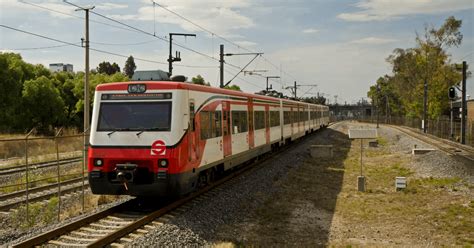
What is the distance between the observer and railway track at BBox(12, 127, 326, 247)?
867 centimetres

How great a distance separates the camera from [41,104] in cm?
4038

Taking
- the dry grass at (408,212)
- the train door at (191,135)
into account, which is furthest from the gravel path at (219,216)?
the dry grass at (408,212)

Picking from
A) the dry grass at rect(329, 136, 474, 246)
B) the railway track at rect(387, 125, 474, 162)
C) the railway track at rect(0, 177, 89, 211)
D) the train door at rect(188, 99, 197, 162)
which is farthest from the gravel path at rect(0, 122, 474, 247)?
the railway track at rect(387, 125, 474, 162)

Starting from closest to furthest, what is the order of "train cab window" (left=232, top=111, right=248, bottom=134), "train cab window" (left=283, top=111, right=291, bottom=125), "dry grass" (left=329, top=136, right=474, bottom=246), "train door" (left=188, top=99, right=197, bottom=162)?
"dry grass" (left=329, top=136, right=474, bottom=246) < "train door" (left=188, top=99, right=197, bottom=162) < "train cab window" (left=232, top=111, right=248, bottom=134) < "train cab window" (left=283, top=111, right=291, bottom=125)

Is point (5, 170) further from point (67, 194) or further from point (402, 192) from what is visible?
point (402, 192)

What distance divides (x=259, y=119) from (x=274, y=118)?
3873 millimetres

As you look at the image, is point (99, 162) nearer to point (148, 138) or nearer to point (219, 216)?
point (148, 138)

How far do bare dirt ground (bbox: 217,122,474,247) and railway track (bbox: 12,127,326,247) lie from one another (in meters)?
1.54

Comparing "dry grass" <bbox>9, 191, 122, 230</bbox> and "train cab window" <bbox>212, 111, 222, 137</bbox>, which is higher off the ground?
"train cab window" <bbox>212, 111, 222, 137</bbox>

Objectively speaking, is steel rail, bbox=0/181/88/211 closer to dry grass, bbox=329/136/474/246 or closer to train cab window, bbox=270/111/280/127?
dry grass, bbox=329/136/474/246

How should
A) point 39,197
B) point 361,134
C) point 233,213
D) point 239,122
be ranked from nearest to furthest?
point 233,213
point 39,197
point 239,122
point 361,134

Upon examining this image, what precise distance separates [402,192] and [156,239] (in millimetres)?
11239

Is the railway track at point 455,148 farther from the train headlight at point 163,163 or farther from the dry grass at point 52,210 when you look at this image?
the dry grass at point 52,210

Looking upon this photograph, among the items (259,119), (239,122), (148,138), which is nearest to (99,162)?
(148,138)
